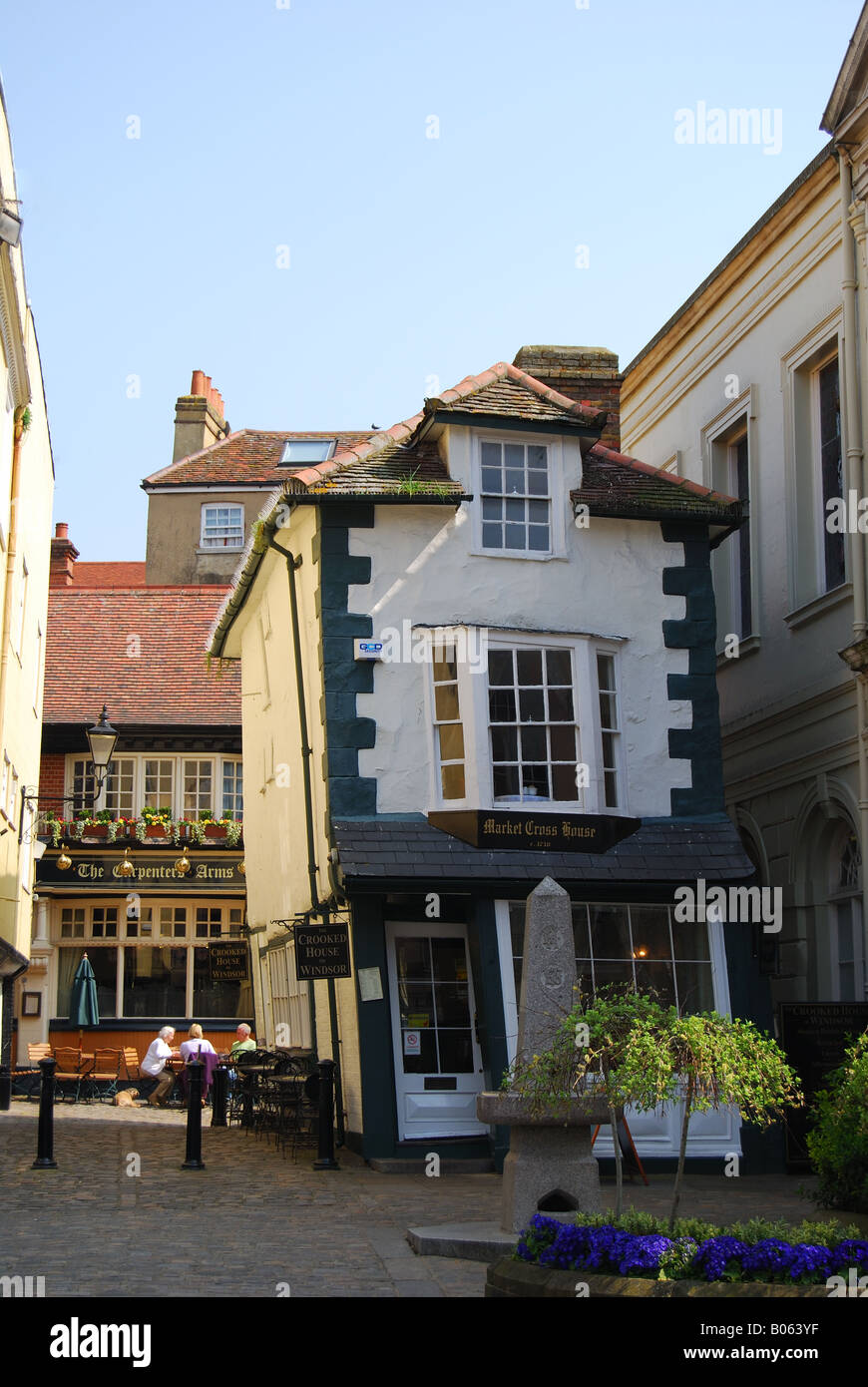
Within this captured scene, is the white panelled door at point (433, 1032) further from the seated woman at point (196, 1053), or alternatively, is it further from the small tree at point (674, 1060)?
the seated woman at point (196, 1053)

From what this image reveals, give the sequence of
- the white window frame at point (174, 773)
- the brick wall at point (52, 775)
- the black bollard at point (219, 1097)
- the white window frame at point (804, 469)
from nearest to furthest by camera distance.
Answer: the white window frame at point (804, 469), the black bollard at point (219, 1097), the brick wall at point (52, 775), the white window frame at point (174, 773)

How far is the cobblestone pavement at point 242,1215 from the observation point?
29.7 feet

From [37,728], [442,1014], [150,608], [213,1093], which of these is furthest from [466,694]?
[150,608]

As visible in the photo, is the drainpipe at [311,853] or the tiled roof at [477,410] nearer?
the tiled roof at [477,410]

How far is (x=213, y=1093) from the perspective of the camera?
73.7 feet

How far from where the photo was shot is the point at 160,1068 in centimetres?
2561

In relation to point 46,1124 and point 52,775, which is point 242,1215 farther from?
point 52,775

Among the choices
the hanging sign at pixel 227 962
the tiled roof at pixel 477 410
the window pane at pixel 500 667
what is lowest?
the hanging sign at pixel 227 962

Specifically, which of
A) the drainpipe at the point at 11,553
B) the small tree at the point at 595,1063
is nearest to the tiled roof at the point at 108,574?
the drainpipe at the point at 11,553

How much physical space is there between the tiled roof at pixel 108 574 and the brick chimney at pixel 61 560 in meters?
5.00

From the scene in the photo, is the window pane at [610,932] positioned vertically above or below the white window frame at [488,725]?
below

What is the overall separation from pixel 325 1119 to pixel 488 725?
4045 mm

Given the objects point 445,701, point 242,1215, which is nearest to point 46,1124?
point 242,1215
